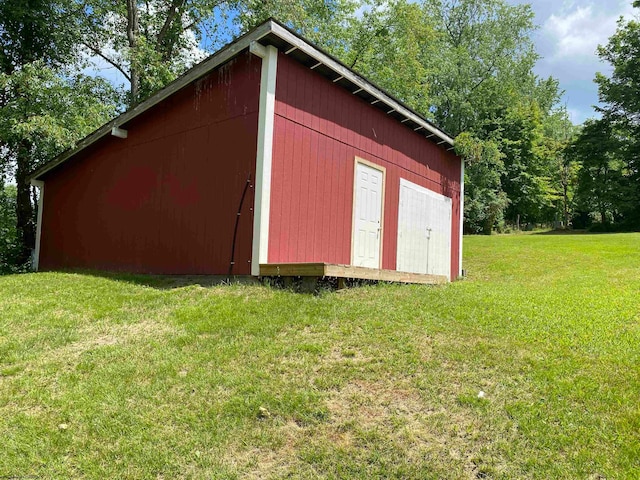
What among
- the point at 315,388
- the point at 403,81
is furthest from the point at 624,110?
the point at 315,388

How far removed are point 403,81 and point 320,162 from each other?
1460 cm

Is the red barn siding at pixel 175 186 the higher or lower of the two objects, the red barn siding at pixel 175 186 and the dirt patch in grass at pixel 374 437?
the higher

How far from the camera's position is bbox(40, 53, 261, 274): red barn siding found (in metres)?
6.67

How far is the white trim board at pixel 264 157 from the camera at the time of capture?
6.12 meters

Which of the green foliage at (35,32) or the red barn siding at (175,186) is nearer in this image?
the red barn siding at (175,186)

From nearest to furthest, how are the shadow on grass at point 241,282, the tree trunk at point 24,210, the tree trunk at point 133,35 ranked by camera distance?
the shadow on grass at point 241,282 < the tree trunk at point 24,210 < the tree trunk at point 133,35

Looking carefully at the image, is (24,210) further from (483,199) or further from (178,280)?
(483,199)

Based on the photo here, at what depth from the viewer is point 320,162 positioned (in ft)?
23.1

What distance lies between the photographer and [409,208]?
9.16 meters

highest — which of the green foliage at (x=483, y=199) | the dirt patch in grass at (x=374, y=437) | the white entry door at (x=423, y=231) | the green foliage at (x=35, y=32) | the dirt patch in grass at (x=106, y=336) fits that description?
the green foliage at (x=35, y=32)

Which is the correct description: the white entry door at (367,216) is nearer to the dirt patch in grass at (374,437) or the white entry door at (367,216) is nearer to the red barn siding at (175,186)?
the red barn siding at (175,186)

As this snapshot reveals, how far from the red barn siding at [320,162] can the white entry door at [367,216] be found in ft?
0.62

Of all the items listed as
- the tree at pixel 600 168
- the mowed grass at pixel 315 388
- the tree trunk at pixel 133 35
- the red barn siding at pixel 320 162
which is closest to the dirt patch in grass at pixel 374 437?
the mowed grass at pixel 315 388

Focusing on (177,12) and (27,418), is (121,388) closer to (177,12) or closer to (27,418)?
(27,418)
